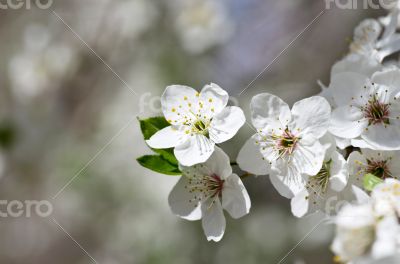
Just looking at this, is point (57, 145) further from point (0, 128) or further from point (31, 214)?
point (31, 214)

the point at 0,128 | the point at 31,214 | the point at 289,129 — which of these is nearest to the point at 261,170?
the point at 289,129

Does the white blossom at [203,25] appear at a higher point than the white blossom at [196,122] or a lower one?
lower

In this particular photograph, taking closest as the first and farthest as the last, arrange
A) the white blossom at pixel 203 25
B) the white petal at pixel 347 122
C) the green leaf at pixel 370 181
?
the green leaf at pixel 370 181 → the white petal at pixel 347 122 → the white blossom at pixel 203 25

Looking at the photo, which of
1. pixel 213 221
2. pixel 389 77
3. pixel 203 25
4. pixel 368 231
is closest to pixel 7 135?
pixel 203 25

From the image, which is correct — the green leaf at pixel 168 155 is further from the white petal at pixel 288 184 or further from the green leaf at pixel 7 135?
the green leaf at pixel 7 135

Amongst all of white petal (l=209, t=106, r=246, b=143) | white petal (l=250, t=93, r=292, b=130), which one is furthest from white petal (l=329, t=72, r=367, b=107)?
white petal (l=209, t=106, r=246, b=143)

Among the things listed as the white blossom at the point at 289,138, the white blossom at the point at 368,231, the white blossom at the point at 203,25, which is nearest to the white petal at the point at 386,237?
the white blossom at the point at 368,231

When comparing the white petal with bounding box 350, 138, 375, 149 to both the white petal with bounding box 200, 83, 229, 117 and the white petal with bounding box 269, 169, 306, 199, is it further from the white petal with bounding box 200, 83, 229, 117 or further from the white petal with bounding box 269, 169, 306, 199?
the white petal with bounding box 200, 83, 229, 117
